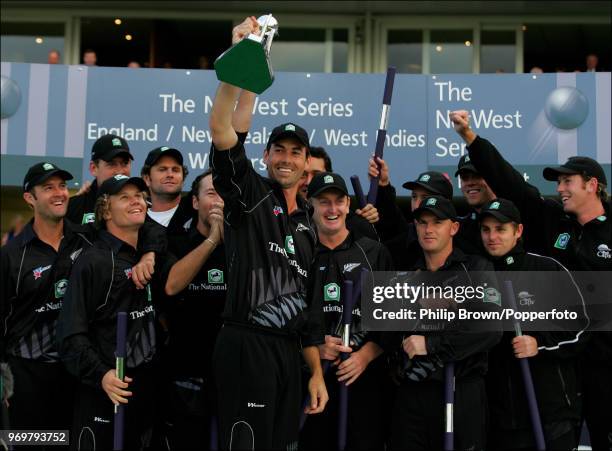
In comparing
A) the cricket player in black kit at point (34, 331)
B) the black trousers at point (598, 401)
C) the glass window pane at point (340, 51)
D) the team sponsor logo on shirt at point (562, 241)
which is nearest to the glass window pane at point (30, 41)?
the glass window pane at point (340, 51)

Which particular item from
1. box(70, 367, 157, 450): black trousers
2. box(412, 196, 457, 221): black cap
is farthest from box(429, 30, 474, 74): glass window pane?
box(70, 367, 157, 450): black trousers

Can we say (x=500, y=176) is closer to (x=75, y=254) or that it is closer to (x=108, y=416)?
(x=75, y=254)

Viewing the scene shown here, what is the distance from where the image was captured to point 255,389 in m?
4.00

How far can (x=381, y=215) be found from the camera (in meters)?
6.01

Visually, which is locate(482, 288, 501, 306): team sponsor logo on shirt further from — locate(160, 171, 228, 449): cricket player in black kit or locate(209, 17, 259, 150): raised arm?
locate(209, 17, 259, 150): raised arm

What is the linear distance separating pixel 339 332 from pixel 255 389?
3.64 feet

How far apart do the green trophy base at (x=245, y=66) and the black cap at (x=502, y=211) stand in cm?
210

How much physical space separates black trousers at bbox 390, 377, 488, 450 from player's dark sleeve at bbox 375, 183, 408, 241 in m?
1.41

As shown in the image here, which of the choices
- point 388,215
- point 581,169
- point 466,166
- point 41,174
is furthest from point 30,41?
point 581,169

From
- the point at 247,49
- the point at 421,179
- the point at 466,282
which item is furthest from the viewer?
the point at 421,179

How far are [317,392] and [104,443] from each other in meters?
1.20

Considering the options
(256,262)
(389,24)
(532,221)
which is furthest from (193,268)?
(389,24)

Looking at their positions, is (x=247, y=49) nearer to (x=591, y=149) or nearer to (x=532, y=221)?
(x=532, y=221)

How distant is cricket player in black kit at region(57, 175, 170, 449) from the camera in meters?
4.50
